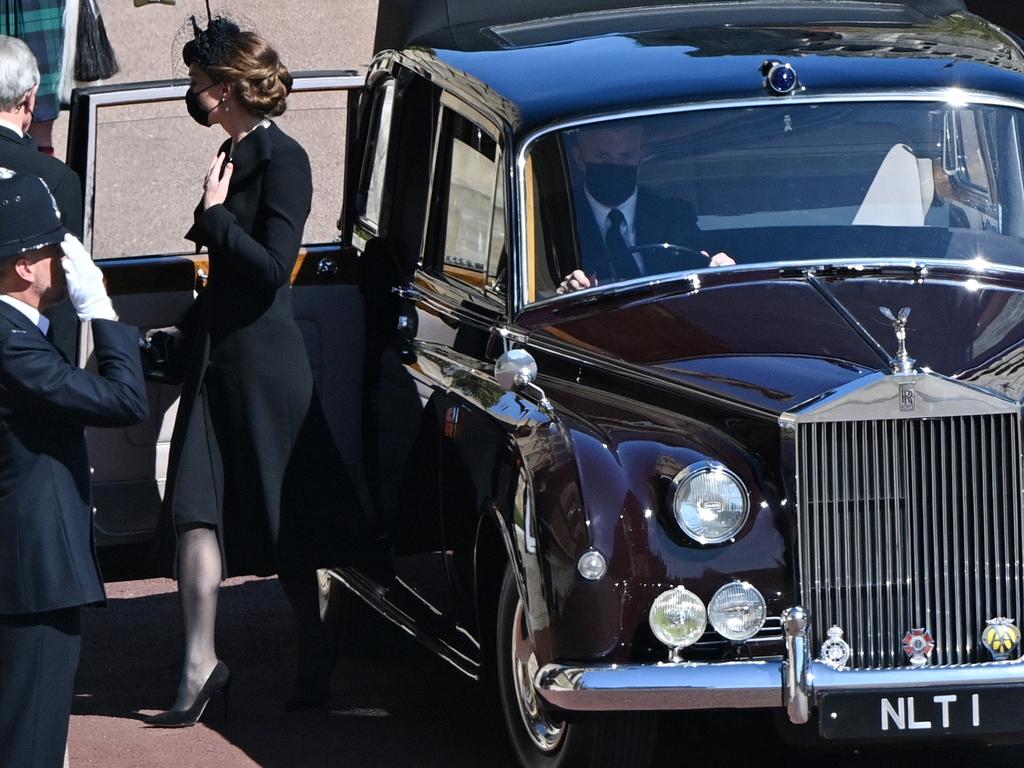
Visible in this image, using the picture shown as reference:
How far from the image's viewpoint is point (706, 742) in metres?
5.95

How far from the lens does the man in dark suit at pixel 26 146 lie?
6.10 metres

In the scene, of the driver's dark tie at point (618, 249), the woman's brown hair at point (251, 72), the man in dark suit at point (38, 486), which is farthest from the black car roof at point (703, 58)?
the man in dark suit at point (38, 486)

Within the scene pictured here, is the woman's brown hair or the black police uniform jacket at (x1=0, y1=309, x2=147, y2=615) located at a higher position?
the woman's brown hair

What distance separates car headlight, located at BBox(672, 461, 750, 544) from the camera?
479cm

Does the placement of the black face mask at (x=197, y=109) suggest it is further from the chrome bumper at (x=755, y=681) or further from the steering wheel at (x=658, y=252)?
the chrome bumper at (x=755, y=681)

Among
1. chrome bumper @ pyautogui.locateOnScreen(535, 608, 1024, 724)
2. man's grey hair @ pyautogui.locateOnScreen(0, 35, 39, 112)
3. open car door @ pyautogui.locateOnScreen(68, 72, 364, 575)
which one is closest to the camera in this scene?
chrome bumper @ pyautogui.locateOnScreen(535, 608, 1024, 724)

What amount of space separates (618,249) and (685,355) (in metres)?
0.58

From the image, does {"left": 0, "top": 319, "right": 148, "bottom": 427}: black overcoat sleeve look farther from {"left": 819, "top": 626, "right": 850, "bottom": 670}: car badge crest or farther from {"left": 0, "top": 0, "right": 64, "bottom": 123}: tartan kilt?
{"left": 0, "top": 0, "right": 64, "bottom": 123}: tartan kilt

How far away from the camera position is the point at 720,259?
5742mm

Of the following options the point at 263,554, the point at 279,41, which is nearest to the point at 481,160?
the point at 263,554

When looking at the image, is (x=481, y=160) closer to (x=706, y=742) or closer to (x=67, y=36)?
(x=706, y=742)

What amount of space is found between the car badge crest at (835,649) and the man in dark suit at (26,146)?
8.69 ft

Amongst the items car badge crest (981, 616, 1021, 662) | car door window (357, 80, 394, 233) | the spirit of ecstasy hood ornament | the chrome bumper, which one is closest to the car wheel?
the chrome bumper

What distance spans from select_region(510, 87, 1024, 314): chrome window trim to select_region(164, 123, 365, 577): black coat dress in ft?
2.57
